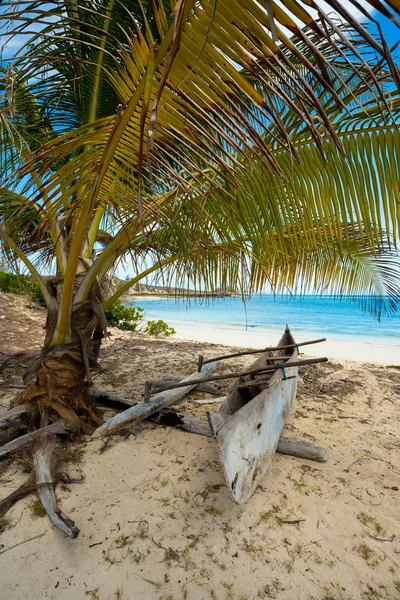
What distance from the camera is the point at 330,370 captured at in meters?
5.10

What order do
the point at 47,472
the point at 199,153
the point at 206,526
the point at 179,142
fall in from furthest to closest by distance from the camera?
the point at 47,472, the point at 206,526, the point at 179,142, the point at 199,153

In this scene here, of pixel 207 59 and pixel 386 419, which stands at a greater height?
pixel 207 59

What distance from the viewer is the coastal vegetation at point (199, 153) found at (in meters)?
0.94

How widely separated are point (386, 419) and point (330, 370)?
5.80 feet

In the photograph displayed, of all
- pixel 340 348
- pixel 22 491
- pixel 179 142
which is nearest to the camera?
pixel 179 142

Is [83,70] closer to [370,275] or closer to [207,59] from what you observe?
[207,59]

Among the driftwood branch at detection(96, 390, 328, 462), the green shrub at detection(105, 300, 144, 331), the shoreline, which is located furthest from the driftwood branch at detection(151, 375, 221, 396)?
the green shrub at detection(105, 300, 144, 331)

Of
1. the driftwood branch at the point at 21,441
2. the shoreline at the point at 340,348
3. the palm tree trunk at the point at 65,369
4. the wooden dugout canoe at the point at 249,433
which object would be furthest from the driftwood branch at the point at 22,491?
the shoreline at the point at 340,348

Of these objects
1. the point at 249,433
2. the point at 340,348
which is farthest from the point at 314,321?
the point at 249,433

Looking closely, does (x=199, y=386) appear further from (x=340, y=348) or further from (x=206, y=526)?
(x=340, y=348)

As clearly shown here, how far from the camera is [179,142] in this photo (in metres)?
1.74

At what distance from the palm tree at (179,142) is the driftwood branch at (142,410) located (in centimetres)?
35

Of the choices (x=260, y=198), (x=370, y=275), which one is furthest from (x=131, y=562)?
(x=370, y=275)

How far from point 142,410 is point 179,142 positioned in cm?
220
